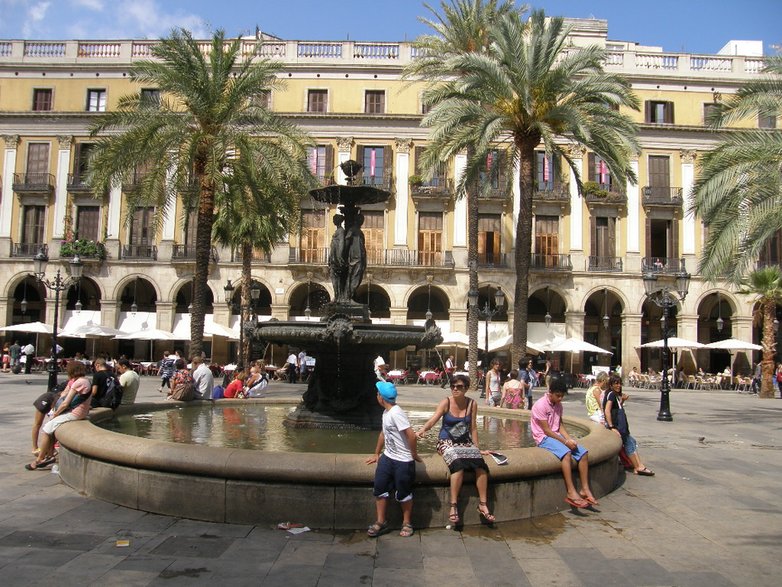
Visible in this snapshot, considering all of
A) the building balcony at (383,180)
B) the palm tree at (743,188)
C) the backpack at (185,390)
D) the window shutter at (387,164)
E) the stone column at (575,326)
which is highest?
the window shutter at (387,164)

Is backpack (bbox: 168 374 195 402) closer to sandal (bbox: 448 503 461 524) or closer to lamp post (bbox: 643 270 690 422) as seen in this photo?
sandal (bbox: 448 503 461 524)

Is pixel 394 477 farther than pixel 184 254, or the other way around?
pixel 184 254

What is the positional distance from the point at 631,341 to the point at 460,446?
104 feet

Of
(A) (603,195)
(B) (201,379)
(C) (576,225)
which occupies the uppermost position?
(A) (603,195)

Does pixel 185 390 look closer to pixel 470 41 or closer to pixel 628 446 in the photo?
pixel 628 446

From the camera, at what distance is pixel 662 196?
119ft

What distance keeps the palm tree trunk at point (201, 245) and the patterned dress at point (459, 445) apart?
1292cm

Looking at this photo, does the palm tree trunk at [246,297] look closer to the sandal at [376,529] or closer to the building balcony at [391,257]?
the building balcony at [391,257]

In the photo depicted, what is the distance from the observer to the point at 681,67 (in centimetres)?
3672

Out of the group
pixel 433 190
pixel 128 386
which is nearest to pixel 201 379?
pixel 128 386

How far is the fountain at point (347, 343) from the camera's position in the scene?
9.02 meters

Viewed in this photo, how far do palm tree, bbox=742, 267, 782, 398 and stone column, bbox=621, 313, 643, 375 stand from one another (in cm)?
617

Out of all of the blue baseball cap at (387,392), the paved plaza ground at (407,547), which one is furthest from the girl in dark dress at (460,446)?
the blue baseball cap at (387,392)

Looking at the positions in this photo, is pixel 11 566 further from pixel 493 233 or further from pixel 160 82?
pixel 493 233
